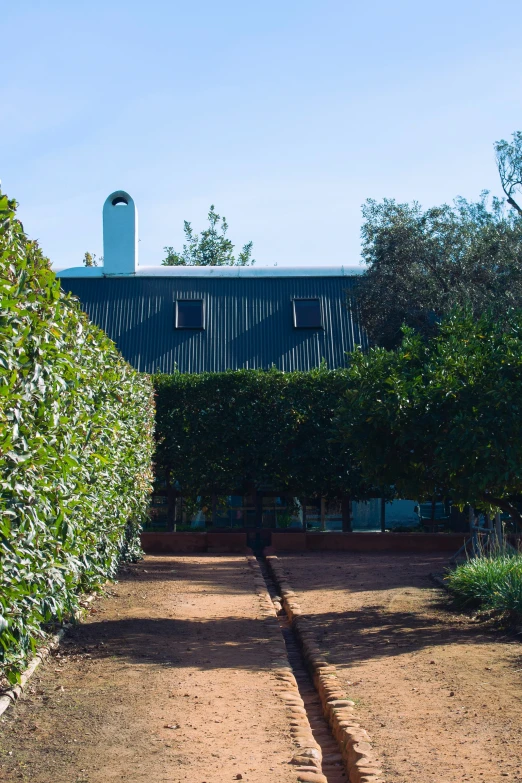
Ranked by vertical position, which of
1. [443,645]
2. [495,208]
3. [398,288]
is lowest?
[443,645]

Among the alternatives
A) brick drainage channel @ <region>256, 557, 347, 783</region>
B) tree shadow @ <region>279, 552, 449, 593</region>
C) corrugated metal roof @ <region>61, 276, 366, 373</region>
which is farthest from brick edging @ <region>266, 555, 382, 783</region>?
corrugated metal roof @ <region>61, 276, 366, 373</region>

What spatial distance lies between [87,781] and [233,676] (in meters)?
2.57

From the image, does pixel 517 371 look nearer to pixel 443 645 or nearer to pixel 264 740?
pixel 443 645

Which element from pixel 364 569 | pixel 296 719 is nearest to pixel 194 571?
pixel 364 569

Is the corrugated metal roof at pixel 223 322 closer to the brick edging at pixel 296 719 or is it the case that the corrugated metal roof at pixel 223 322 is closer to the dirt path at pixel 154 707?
the dirt path at pixel 154 707

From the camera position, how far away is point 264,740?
5.06 meters

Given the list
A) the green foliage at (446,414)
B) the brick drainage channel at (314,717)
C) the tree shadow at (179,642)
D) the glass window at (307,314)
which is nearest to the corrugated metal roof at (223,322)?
the glass window at (307,314)

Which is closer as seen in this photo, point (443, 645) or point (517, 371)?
point (443, 645)

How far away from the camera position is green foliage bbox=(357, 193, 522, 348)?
55.4 feet

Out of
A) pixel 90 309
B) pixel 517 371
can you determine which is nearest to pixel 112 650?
pixel 517 371

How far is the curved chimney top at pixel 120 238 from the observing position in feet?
82.8

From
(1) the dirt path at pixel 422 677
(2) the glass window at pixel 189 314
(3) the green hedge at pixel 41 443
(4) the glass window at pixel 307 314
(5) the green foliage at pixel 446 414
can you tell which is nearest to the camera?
(1) the dirt path at pixel 422 677

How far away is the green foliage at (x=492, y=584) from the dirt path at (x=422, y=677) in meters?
0.31

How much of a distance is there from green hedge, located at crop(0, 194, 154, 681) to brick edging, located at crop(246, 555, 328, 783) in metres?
1.82
